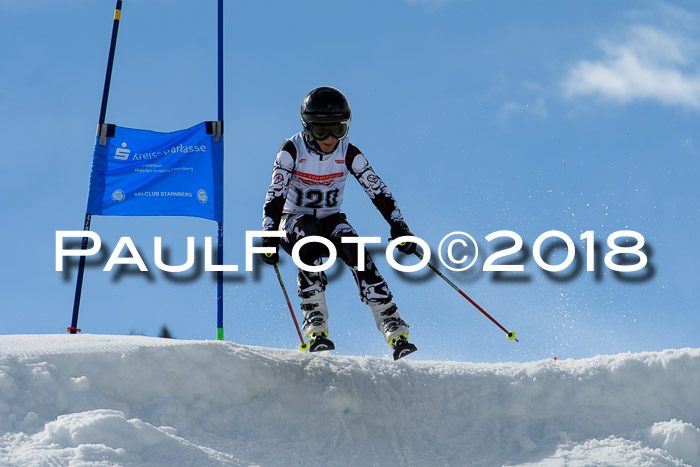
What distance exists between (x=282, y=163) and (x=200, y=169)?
3797mm

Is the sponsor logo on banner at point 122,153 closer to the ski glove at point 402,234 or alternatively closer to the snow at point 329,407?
the snow at point 329,407

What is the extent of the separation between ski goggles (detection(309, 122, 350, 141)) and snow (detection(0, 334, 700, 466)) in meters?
1.93


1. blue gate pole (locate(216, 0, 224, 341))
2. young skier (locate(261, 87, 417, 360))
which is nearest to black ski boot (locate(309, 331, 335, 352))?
young skier (locate(261, 87, 417, 360))

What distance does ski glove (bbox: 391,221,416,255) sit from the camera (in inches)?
263

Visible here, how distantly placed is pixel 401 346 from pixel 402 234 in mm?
1094

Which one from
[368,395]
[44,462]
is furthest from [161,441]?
[368,395]

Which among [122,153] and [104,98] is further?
[122,153]

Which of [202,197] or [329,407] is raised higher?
[202,197]

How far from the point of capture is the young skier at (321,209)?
249 inches

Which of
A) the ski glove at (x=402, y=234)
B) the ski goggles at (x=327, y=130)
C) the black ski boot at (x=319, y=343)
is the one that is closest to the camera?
the black ski boot at (x=319, y=343)

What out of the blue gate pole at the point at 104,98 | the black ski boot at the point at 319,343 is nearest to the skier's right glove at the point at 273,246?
the black ski boot at the point at 319,343

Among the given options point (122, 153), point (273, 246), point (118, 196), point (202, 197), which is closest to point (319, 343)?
point (273, 246)

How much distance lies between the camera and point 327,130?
6461mm

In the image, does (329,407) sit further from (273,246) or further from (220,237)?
(220,237)
